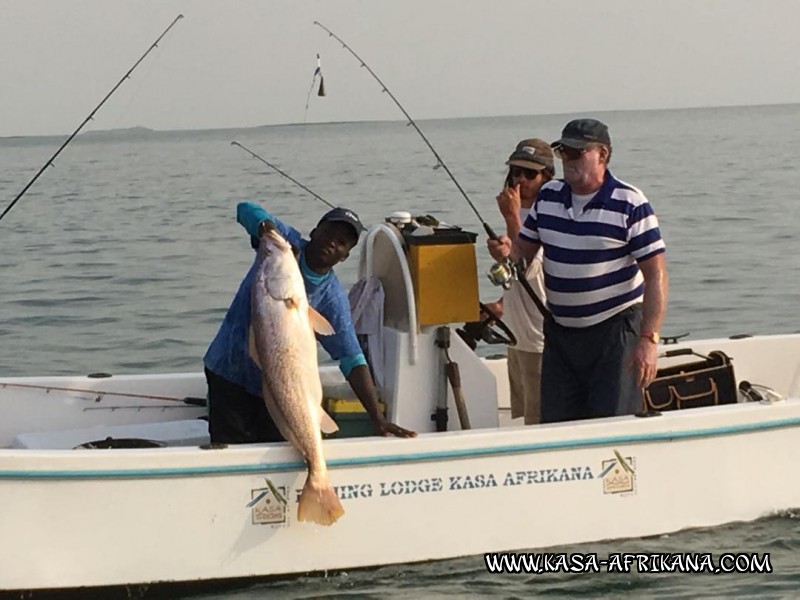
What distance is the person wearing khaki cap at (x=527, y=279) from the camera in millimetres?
6398

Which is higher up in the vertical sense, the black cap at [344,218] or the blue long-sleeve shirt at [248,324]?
the black cap at [344,218]

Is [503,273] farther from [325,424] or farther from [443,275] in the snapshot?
[325,424]

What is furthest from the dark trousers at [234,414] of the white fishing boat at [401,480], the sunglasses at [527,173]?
the sunglasses at [527,173]

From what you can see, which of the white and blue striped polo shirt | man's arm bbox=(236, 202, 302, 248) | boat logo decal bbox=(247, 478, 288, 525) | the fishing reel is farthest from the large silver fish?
the white and blue striped polo shirt

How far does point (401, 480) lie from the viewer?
5.61m

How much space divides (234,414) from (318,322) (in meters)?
0.74

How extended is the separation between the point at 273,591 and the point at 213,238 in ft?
53.0

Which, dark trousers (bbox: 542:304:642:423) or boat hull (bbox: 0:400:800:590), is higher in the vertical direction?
dark trousers (bbox: 542:304:642:423)

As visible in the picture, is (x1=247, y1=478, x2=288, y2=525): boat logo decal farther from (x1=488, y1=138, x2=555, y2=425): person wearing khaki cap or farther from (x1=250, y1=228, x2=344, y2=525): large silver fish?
(x1=488, y1=138, x2=555, y2=425): person wearing khaki cap

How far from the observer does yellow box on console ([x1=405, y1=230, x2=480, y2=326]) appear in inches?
232

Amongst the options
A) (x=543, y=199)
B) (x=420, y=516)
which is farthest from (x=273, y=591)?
(x=543, y=199)

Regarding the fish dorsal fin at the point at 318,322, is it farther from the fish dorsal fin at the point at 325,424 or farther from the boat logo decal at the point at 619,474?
the boat logo decal at the point at 619,474

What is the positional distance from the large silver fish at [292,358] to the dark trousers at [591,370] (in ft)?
4.13

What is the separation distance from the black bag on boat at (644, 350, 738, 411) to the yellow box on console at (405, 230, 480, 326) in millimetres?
1187
